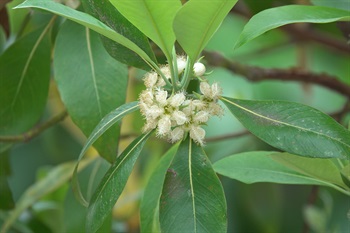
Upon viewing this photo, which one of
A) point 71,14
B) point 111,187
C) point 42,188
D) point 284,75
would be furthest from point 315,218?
point 71,14

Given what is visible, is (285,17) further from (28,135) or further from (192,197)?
(28,135)

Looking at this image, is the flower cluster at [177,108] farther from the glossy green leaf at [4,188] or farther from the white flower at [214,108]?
the glossy green leaf at [4,188]

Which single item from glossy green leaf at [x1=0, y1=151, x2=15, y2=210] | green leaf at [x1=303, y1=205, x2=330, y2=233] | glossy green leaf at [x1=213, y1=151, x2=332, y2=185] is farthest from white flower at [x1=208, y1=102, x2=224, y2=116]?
green leaf at [x1=303, y1=205, x2=330, y2=233]

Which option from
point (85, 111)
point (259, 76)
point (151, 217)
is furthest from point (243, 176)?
point (259, 76)

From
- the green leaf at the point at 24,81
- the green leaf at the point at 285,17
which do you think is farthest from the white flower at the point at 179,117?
the green leaf at the point at 24,81

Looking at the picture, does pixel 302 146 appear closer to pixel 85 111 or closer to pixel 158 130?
pixel 158 130

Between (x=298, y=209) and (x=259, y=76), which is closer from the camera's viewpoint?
(x=259, y=76)
